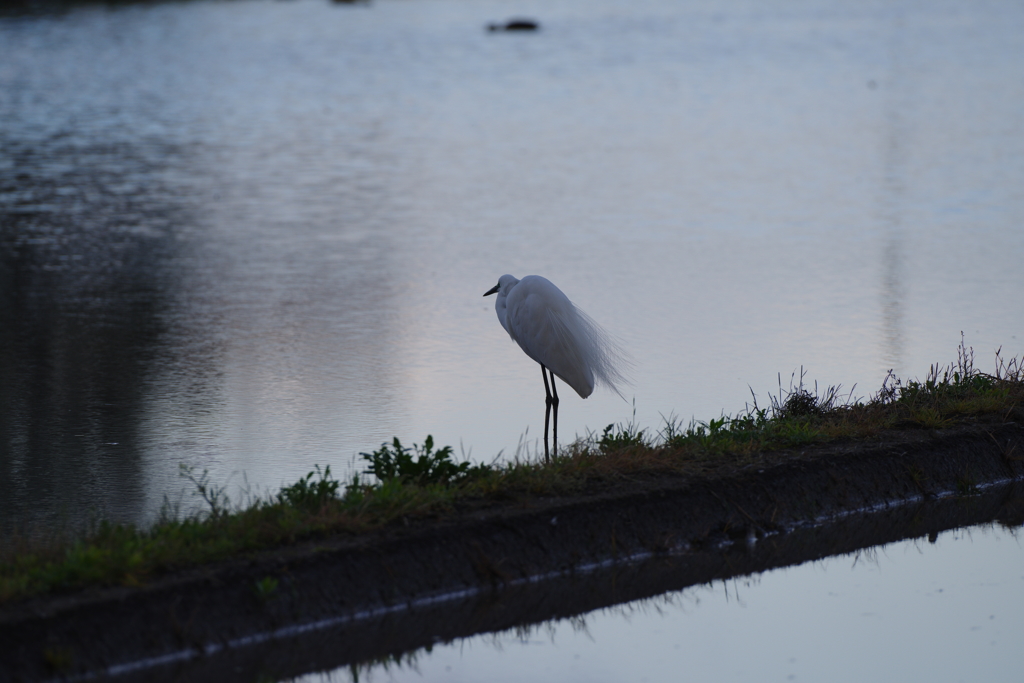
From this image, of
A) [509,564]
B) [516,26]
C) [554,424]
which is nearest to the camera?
[509,564]

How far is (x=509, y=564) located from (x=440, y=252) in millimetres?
6024

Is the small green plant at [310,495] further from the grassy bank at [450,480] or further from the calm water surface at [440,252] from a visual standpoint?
the calm water surface at [440,252]

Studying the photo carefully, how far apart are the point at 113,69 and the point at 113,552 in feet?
89.0

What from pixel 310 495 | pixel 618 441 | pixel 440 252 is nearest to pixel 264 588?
pixel 310 495

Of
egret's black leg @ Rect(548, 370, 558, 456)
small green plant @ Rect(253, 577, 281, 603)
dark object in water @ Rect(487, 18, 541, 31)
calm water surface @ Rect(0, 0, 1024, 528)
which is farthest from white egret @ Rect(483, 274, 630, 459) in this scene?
dark object in water @ Rect(487, 18, 541, 31)

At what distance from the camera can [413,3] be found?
184 ft

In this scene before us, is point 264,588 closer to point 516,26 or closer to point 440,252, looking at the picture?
point 440,252

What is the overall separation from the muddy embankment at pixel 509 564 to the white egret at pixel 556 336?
0.98 m

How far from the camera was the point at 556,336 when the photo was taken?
5.49m

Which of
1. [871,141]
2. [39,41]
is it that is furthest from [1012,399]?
[39,41]

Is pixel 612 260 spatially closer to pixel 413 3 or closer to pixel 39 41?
pixel 39 41

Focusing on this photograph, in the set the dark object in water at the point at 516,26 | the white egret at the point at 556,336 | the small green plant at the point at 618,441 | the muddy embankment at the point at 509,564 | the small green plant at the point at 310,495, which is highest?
the dark object in water at the point at 516,26

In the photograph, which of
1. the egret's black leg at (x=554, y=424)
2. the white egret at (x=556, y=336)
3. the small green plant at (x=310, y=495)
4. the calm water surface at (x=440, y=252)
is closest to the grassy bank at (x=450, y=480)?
the small green plant at (x=310, y=495)

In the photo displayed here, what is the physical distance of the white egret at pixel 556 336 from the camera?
551 centimetres
